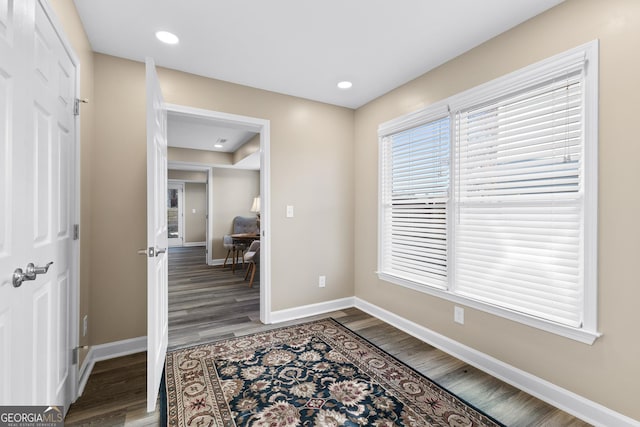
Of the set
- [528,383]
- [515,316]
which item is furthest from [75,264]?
[528,383]

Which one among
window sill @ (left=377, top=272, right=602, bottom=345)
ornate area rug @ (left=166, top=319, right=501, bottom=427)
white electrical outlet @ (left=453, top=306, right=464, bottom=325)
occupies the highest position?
window sill @ (left=377, top=272, right=602, bottom=345)

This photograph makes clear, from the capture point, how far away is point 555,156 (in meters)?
1.76

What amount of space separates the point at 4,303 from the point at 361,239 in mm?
2937

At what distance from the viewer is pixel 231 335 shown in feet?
8.91

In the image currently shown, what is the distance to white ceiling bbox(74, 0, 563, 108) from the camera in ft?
5.90

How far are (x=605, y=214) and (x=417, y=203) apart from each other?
4.32 feet

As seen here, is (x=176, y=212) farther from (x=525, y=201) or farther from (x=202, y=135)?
(x=525, y=201)

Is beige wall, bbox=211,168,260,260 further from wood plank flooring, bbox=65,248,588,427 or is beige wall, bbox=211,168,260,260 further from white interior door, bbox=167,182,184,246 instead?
white interior door, bbox=167,182,184,246

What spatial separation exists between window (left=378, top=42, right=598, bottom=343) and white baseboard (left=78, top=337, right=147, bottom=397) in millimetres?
2437

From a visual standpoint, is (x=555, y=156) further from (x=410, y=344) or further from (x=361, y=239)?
(x=361, y=239)

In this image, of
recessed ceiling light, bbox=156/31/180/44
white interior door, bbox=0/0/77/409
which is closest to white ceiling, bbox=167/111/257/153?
recessed ceiling light, bbox=156/31/180/44

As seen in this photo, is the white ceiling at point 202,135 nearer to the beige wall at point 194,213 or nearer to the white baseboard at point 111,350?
the white baseboard at point 111,350

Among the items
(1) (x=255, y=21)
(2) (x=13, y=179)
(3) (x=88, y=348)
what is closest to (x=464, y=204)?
(1) (x=255, y=21)

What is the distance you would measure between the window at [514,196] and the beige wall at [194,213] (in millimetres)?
8390
